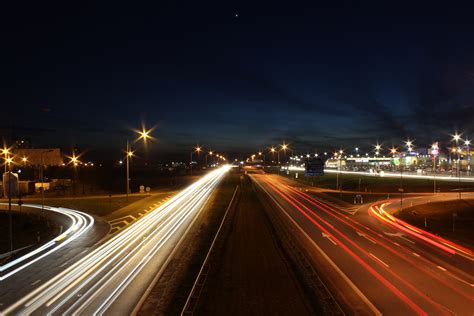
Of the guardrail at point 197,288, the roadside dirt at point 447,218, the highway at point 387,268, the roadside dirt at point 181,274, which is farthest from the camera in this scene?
the roadside dirt at point 447,218

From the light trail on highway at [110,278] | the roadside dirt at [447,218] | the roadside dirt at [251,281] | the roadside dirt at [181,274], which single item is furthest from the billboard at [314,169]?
the light trail on highway at [110,278]

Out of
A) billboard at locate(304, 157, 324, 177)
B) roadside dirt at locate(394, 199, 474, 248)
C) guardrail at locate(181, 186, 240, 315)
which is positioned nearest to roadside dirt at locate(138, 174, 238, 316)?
guardrail at locate(181, 186, 240, 315)

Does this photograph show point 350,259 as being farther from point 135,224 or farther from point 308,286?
point 135,224

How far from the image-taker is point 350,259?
25.1 meters

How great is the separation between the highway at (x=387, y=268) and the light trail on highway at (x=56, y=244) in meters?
18.5

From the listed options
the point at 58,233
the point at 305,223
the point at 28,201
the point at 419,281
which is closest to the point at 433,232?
the point at 305,223

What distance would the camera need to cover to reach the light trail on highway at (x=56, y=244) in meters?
23.5

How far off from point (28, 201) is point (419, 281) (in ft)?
219

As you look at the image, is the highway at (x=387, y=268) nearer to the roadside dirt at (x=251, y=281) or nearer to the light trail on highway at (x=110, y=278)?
the roadside dirt at (x=251, y=281)

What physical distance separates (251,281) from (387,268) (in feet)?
28.4

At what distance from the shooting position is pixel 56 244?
102 ft

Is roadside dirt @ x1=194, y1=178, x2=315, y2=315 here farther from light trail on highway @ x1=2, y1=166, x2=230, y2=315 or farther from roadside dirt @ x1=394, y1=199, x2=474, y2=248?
roadside dirt @ x1=394, y1=199, x2=474, y2=248

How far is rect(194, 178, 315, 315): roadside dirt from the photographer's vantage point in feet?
54.6

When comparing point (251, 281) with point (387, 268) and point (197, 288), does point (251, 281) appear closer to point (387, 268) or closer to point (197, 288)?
point (197, 288)
